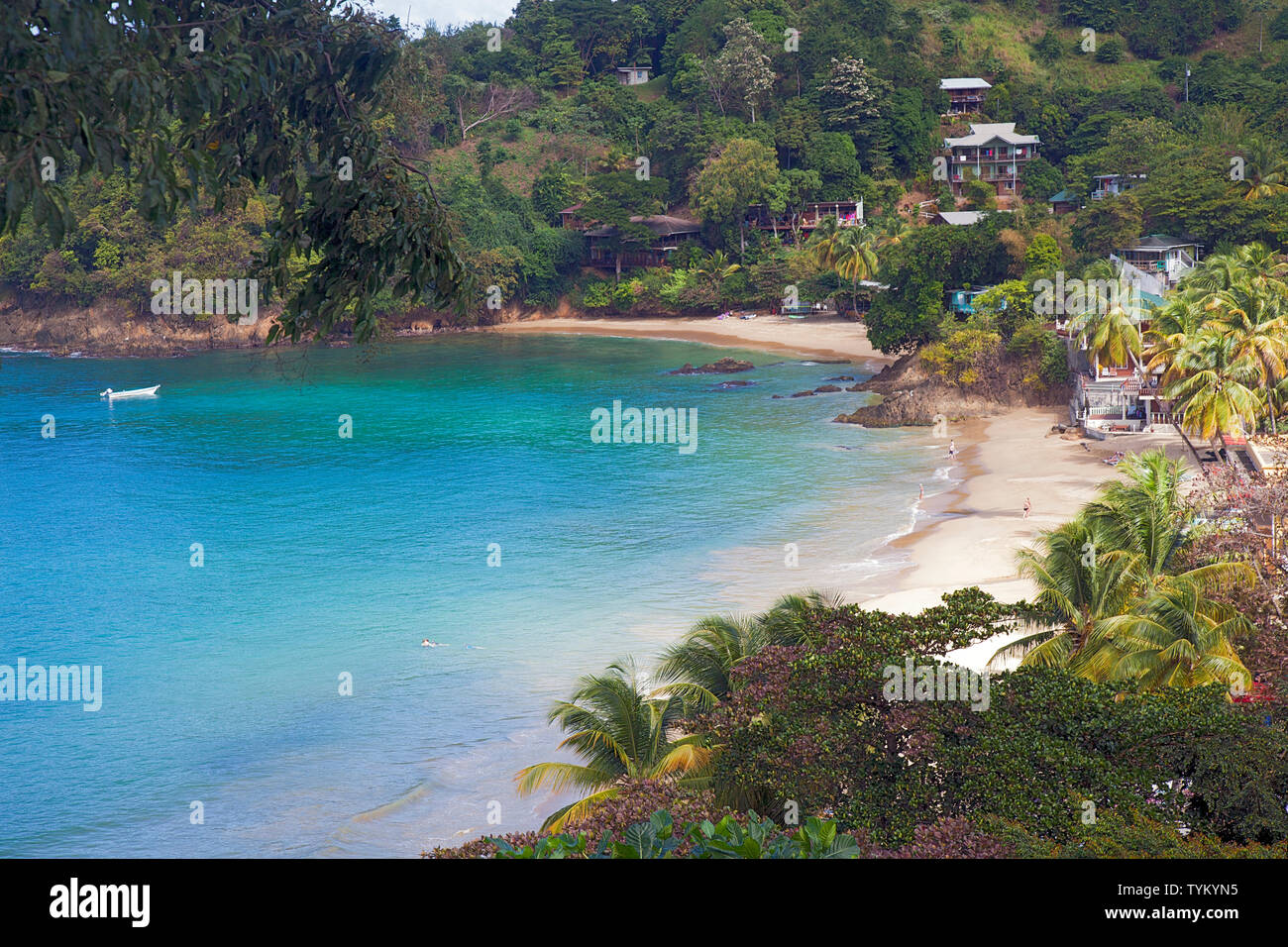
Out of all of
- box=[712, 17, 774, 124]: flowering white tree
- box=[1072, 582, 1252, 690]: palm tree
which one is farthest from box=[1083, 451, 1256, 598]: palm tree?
box=[712, 17, 774, 124]: flowering white tree

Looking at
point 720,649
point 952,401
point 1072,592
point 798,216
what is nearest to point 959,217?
point 798,216

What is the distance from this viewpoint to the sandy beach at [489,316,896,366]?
226 feet

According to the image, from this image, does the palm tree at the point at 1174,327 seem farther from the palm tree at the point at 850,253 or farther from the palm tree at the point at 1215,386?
the palm tree at the point at 850,253

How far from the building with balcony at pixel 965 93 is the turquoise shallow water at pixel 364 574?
38468 mm

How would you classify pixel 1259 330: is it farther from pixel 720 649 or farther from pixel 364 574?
pixel 364 574

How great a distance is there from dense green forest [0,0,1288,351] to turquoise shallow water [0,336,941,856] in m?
13.0

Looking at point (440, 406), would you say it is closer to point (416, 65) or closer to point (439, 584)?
point (439, 584)

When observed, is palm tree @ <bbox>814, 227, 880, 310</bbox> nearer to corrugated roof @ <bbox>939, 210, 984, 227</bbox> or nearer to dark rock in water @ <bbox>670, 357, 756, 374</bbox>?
corrugated roof @ <bbox>939, 210, 984, 227</bbox>

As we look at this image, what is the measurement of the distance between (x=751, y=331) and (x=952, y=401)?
86.7ft

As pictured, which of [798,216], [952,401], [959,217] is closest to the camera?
[952,401]

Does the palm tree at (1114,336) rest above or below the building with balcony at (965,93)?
below

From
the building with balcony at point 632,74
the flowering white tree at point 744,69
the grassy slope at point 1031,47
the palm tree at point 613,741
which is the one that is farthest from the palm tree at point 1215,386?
the building with balcony at point 632,74

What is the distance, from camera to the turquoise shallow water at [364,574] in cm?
2078

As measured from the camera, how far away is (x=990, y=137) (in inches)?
3297
